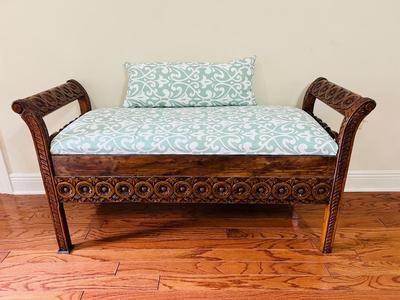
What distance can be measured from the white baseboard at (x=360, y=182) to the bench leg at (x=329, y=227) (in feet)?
2.13

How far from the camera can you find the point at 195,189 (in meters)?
1.22

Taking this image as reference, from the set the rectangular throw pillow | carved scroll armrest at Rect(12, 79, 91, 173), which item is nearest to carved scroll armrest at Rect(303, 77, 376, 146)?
the rectangular throw pillow

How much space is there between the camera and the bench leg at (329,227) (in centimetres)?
123

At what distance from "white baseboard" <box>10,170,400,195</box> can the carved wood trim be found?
0.72 meters

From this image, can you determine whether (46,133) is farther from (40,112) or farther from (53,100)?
(53,100)

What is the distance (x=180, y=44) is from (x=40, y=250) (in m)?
1.18

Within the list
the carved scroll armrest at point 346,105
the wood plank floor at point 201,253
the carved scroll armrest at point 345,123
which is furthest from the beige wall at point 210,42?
the wood plank floor at point 201,253

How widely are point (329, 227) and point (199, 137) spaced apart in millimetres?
644

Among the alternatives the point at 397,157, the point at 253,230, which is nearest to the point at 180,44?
the point at 253,230

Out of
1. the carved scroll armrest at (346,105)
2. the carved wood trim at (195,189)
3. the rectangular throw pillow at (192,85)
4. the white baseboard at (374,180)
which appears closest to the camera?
the carved scroll armrest at (346,105)

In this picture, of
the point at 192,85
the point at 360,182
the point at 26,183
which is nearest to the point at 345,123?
the point at 192,85

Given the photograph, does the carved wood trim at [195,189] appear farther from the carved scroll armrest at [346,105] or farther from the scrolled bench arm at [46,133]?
the carved scroll armrest at [346,105]

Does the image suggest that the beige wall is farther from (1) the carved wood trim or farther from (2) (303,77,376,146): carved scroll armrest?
(1) the carved wood trim

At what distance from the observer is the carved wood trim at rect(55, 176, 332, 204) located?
1.20 m
